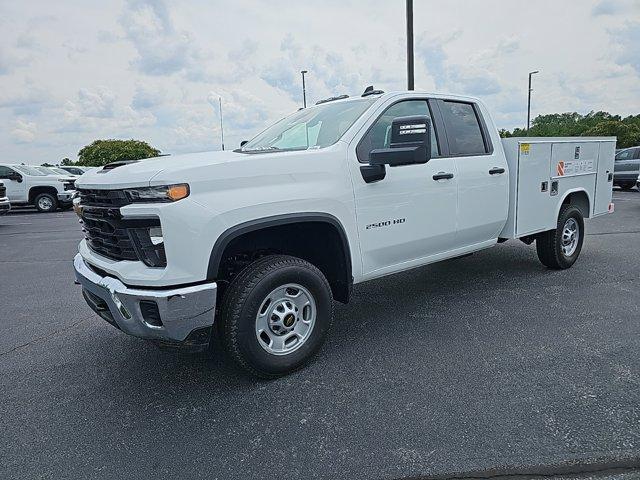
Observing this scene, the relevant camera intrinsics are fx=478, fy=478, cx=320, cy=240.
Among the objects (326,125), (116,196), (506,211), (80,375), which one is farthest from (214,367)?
(506,211)

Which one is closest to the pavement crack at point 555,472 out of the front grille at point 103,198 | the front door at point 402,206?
the front door at point 402,206

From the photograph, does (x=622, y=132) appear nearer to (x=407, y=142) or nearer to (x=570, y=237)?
(x=570, y=237)

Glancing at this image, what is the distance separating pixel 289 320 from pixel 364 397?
0.72 m

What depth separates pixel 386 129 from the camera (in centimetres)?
391

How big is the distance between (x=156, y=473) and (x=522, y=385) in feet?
7.38

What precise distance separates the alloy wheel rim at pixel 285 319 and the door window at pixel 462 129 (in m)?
2.02

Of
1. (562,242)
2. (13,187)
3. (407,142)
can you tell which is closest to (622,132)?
(562,242)

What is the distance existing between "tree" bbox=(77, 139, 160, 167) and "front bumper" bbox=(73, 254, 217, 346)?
40.2 meters

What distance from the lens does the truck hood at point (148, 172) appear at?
2.77m

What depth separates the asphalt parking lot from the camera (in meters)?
2.45

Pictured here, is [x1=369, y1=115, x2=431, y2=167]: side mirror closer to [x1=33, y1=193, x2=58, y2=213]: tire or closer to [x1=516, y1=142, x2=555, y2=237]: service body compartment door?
[x1=516, y1=142, x2=555, y2=237]: service body compartment door

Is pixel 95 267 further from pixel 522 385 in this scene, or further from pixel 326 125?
pixel 522 385

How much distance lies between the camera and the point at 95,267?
3322 millimetres

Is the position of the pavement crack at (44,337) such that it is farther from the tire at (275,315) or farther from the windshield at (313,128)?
the windshield at (313,128)
